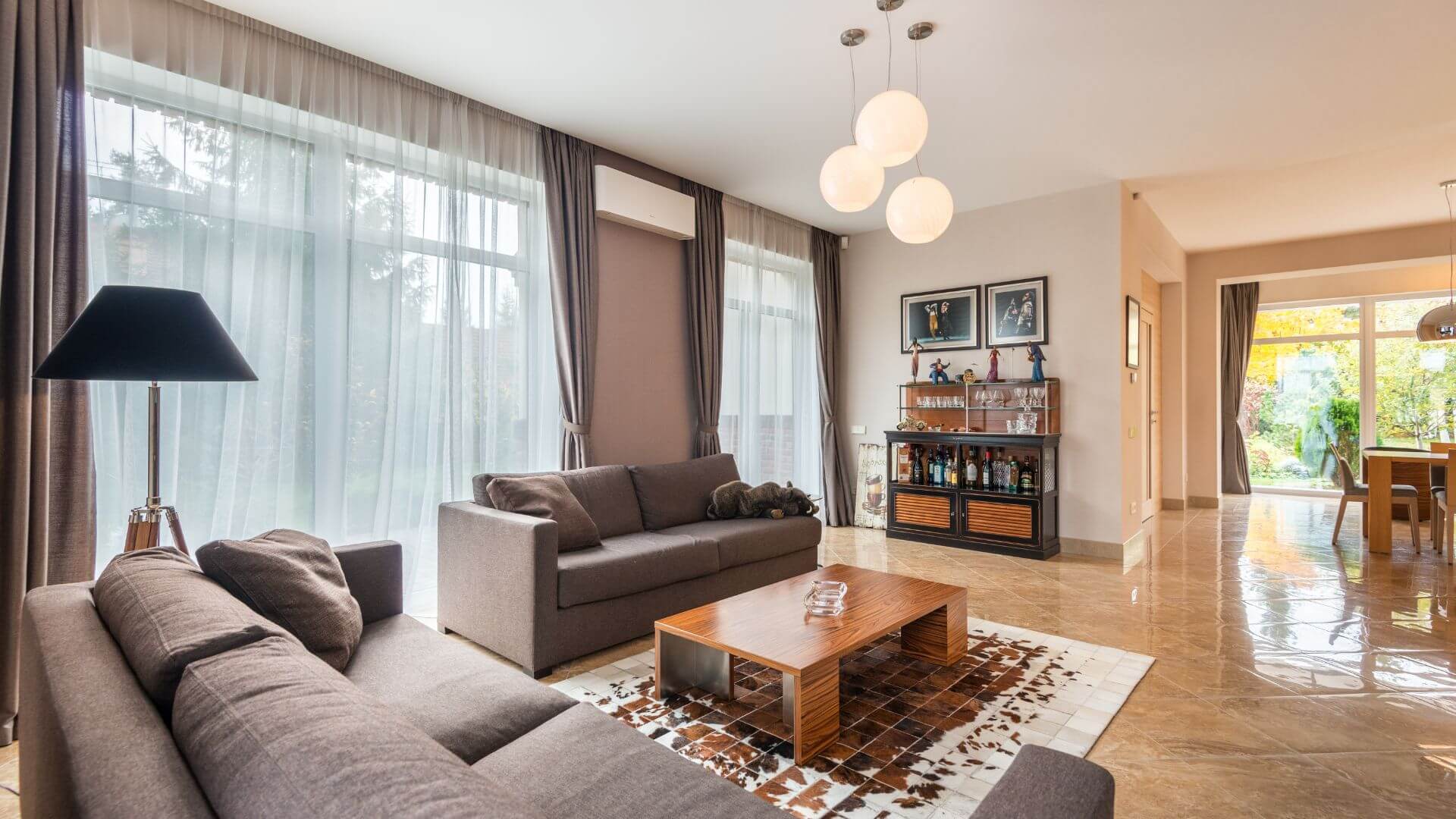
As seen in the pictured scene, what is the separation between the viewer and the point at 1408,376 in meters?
8.12

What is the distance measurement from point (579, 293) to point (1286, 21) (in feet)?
13.0

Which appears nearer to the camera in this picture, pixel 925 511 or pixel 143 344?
pixel 143 344

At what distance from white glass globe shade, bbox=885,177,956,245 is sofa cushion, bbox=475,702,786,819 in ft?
7.46

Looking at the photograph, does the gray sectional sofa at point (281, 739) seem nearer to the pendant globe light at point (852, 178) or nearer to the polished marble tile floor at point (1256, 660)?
the polished marble tile floor at point (1256, 660)

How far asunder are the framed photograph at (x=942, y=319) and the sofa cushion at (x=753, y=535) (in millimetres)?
2587

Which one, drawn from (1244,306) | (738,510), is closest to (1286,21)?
(738,510)

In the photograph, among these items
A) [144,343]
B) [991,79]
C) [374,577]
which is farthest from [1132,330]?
[144,343]

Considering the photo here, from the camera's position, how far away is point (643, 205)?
4.82 metres

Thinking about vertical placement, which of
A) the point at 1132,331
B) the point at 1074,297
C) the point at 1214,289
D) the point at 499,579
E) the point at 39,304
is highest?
the point at 1214,289

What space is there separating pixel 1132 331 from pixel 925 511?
2.33 meters

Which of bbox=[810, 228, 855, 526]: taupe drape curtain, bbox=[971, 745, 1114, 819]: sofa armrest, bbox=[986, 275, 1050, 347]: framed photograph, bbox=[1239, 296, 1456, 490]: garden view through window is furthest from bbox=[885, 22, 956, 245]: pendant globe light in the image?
bbox=[1239, 296, 1456, 490]: garden view through window

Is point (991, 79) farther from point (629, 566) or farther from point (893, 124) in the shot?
point (629, 566)

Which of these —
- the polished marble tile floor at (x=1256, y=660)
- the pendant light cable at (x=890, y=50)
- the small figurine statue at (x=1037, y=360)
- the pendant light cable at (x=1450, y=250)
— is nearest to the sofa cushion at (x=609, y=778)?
the polished marble tile floor at (x=1256, y=660)

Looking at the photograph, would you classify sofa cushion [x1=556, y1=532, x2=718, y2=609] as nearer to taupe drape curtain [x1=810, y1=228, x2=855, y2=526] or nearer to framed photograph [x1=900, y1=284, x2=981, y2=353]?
taupe drape curtain [x1=810, y1=228, x2=855, y2=526]
